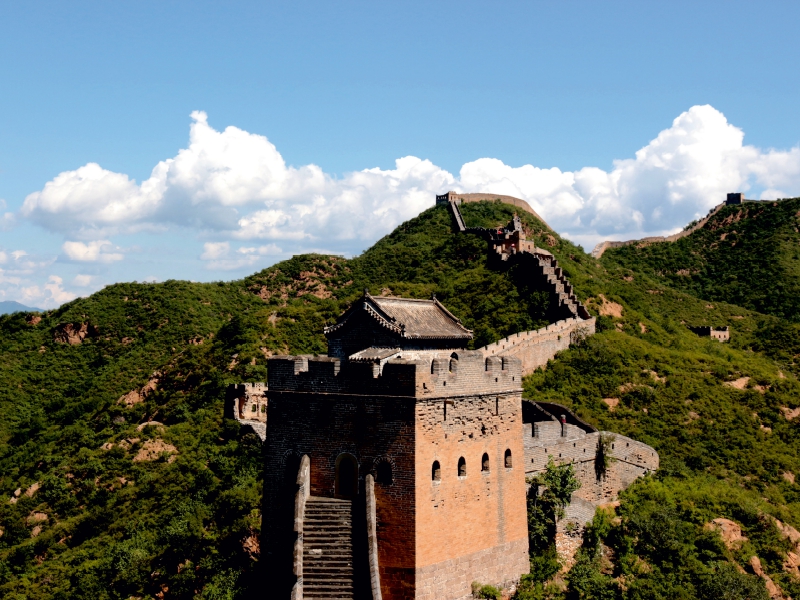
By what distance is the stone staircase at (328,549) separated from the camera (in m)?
18.7

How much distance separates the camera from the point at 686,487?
32.3 metres

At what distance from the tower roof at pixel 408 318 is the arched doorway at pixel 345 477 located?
9.40 m

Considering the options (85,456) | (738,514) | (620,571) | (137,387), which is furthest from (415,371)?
(137,387)

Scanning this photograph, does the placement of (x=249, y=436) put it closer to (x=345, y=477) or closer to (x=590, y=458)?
(x=590, y=458)

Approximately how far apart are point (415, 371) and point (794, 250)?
254 ft

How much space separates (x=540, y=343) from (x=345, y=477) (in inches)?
1061

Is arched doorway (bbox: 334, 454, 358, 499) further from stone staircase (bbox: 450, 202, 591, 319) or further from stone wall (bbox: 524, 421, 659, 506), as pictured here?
stone staircase (bbox: 450, 202, 591, 319)

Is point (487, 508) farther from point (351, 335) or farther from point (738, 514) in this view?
point (738, 514)

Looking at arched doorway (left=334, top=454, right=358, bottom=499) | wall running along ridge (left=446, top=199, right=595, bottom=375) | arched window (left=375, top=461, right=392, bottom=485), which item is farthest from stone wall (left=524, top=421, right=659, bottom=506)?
wall running along ridge (left=446, top=199, right=595, bottom=375)

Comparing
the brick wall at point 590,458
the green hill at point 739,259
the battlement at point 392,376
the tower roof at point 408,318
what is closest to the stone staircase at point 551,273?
the brick wall at point 590,458

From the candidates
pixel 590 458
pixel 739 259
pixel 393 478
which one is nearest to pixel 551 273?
pixel 590 458

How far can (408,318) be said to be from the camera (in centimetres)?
3027

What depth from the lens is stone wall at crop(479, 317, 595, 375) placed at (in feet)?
141

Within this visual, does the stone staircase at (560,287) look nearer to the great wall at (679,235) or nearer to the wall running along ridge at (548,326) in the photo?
the wall running along ridge at (548,326)
